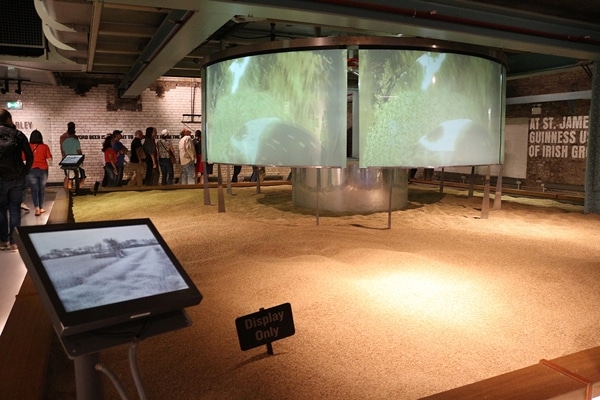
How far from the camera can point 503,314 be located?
10.8 feet

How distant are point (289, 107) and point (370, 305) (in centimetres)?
337

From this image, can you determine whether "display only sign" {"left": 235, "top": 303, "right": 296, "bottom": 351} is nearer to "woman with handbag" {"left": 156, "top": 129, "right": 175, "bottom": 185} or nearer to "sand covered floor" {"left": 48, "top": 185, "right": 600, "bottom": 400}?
"sand covered floor" {"left": 48, "top": 185, "right": 600, "bottom": 400}

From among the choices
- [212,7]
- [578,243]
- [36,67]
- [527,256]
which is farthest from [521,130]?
[36,67]

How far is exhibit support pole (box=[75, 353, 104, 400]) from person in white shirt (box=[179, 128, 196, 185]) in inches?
373

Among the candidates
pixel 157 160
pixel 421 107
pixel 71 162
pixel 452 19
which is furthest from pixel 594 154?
pixel 157 160

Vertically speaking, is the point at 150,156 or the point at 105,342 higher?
the point at 150,156

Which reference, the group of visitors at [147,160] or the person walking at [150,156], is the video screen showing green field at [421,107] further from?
the person walking at [150,156]

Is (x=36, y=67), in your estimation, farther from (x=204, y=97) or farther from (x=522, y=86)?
(x=522, y=86)

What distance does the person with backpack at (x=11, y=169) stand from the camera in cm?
509

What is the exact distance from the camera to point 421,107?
600 cm

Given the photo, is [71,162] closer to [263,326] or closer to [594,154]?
[263,326]

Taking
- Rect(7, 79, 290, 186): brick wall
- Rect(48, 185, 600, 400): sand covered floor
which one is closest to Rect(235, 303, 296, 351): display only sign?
Rect(48, 185, 600, 400): sand covered floor

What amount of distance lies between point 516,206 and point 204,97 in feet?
18.8

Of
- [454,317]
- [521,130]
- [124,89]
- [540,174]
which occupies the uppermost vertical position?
[124,89]
